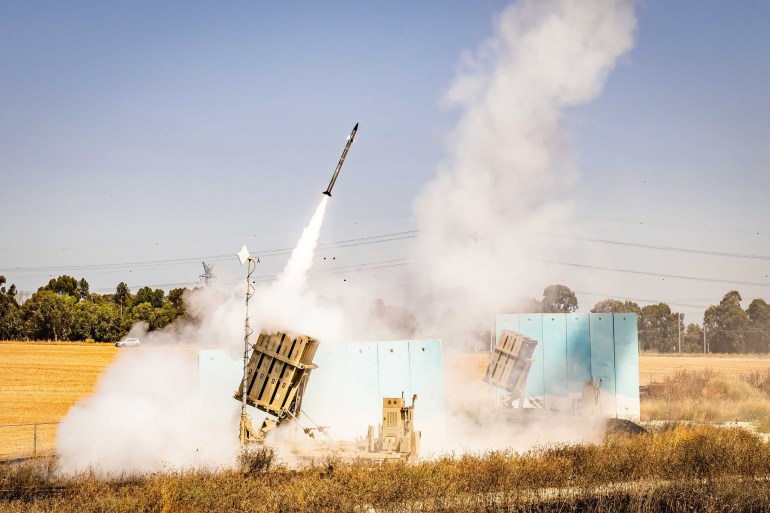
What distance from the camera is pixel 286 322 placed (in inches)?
945

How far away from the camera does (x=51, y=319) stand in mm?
88875

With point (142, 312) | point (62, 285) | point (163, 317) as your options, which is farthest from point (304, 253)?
point (62, 285)

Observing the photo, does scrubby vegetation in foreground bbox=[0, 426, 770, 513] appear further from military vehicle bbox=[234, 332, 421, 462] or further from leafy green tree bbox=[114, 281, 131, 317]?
leafy green tree bbox=[114, 281, 131, 317]

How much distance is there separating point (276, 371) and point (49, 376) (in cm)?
4032

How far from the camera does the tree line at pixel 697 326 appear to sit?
4341 inches

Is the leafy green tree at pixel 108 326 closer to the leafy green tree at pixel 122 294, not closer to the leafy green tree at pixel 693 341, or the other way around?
the leafy green tree at pixel 122 294

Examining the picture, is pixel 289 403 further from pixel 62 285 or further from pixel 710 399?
pixel 62 285

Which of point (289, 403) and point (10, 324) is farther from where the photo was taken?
point (10, 324)

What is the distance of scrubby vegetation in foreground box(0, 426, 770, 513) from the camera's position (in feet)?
54.2

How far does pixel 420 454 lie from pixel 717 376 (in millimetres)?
26234

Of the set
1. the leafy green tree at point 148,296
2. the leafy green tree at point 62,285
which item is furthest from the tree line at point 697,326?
the leafy green tree at point 62,285

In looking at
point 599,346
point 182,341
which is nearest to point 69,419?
point 182,341

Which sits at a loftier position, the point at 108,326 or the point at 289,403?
the point at 108,326

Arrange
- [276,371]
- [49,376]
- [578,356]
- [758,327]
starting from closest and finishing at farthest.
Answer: [276,371] < [578,356] < [49,376] < [758,327]
